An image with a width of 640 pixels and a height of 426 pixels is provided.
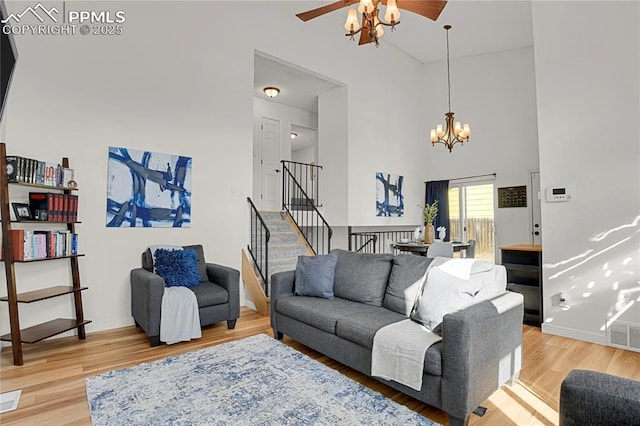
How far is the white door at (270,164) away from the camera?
7.73 m

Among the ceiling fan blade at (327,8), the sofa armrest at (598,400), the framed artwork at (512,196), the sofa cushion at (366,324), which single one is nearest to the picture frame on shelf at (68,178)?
the ceiling fan blade at (327,8)

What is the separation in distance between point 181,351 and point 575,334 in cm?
402

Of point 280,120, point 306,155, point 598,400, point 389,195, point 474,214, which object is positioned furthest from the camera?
point 306,155

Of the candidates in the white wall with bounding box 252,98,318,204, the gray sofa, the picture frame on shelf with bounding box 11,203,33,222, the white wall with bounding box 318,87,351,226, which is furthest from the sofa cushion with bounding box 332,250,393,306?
the white wall with bounding box 252,98,318,204

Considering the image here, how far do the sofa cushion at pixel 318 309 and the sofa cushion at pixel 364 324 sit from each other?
8 centimetres

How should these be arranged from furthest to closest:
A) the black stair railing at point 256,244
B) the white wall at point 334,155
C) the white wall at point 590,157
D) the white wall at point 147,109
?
the white wall at point 334,155
the black stair railing at point 256,244
the white wall at point 147,109
the white wall at point 590,157

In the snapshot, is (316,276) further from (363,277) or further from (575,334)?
(575,334)

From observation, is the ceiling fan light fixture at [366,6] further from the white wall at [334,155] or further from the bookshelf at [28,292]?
the white wall at [334,155]

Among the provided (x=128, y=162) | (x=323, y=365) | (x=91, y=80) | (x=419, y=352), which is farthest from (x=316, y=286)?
(x=91, y=80)

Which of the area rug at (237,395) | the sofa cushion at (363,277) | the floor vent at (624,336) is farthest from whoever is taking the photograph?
the floor vent at (624,336)

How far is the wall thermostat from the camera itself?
3635 mm

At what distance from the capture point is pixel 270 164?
7.89 m

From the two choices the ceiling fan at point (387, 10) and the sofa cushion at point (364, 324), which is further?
the ceiling fan at point (387, 10)

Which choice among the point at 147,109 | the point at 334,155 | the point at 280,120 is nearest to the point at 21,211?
the point at 147,109
